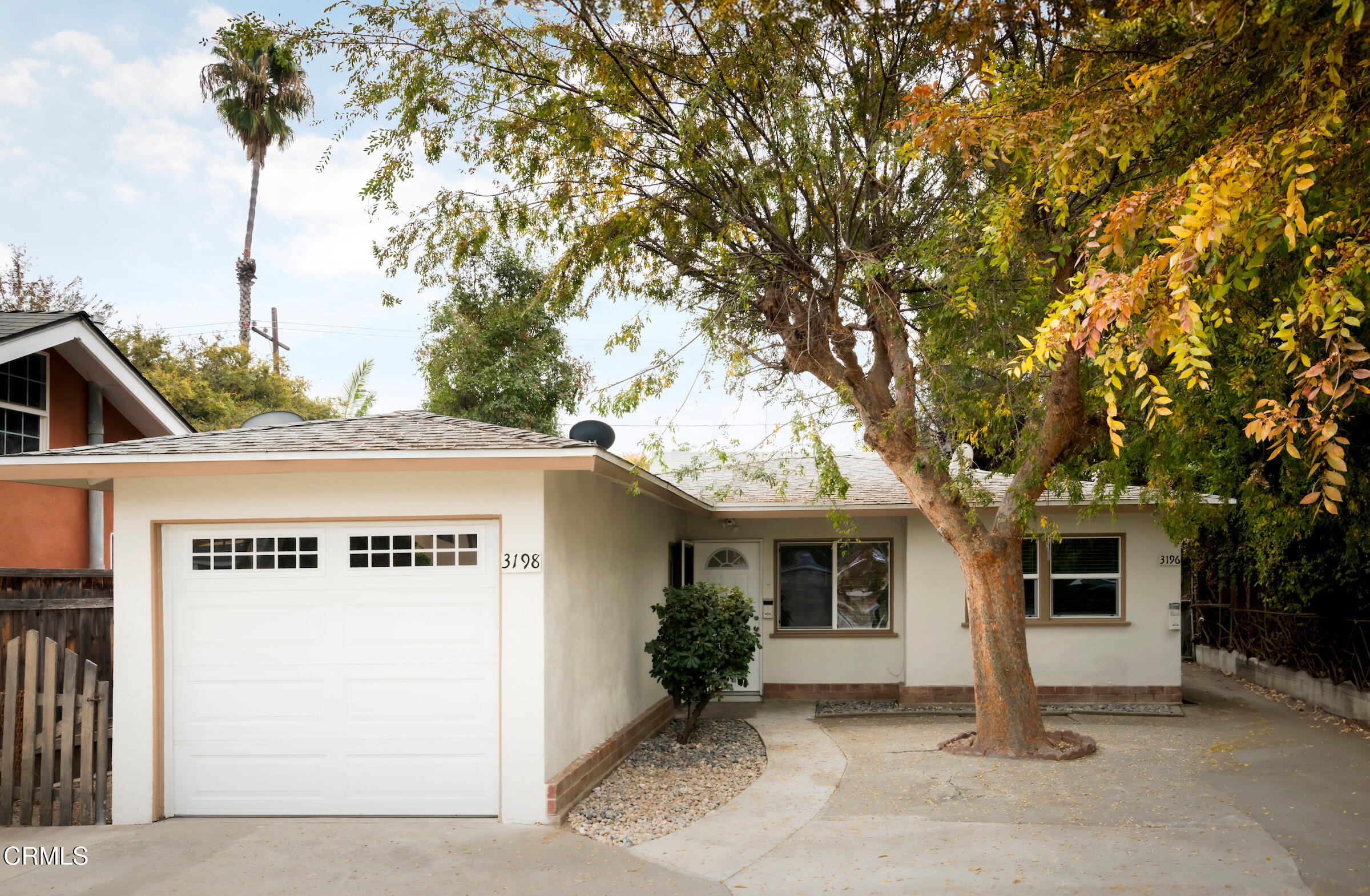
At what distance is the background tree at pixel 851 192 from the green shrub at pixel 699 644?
2502 mm

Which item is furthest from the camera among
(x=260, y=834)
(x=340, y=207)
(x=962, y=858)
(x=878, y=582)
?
(x=340, y=207)

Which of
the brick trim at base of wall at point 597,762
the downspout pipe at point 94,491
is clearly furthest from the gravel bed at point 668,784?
the downspout pipe at point 94,491

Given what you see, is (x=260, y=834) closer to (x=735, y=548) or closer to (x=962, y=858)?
(x=962, y=858)

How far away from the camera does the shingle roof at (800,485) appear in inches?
456

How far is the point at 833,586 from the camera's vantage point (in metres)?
14.6

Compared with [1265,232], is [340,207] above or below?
above

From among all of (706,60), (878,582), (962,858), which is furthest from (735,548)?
(962,858)

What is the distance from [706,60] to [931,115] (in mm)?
3722

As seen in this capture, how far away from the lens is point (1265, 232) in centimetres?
488

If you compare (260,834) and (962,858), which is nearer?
(962,858)

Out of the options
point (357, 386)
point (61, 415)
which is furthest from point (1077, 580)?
point (357, 386)

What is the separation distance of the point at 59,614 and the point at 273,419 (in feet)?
10.0

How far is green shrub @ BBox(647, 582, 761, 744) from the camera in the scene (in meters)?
10.4

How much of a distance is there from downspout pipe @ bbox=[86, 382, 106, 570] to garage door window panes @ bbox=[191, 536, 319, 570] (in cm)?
696
